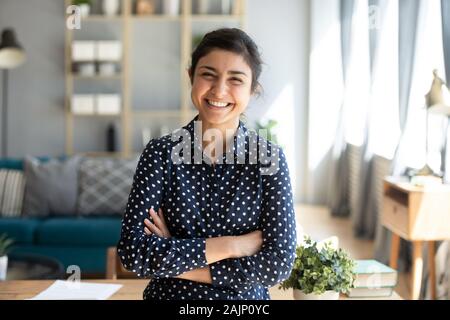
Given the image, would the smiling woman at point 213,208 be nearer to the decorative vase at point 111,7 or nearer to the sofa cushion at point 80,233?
the sofa cushion at point 80,233

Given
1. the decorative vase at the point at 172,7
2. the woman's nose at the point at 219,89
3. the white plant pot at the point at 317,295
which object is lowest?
the white plant pot at the point at 317,295

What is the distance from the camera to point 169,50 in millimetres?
4078

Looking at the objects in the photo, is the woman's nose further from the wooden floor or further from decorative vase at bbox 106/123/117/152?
decorative vase at bbox 106/123/117/152

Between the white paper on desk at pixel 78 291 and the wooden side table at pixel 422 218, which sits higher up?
the white paper on desk at pixel 78 291

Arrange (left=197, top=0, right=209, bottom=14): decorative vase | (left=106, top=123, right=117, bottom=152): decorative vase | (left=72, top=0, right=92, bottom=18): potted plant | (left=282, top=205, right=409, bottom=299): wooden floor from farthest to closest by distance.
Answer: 1. (left=72, top=0, right=92, bottom=18): potted plant
2. (left=106, top=123, right=117, bottom=152): decorative vase
3. (left=197, top=0, right=209, bottom=14): decorative vase
4. (left=282, top=205, right=409, bottom=299): wooden floor

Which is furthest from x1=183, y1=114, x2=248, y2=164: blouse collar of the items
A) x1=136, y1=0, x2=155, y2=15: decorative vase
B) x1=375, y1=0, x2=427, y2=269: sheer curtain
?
x1=136, y1=0, x2=155, y2=15: decorative vase

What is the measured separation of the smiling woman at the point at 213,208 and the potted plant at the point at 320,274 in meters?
0.13

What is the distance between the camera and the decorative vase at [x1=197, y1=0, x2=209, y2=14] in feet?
11.4

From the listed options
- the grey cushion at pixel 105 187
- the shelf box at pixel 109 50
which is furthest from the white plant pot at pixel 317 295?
the shelf box at pixel 109 50

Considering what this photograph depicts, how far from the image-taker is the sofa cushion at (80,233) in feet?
9.11

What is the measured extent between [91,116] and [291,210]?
10.9 ft

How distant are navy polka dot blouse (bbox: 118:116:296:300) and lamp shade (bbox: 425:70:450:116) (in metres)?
1.49
